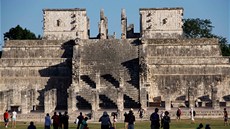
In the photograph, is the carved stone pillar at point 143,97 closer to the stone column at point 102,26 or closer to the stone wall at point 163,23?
the stone wall at point 163,23

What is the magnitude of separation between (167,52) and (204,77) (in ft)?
17.5

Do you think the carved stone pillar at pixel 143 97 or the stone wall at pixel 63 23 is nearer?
the carved stone pillar at pixel 143 97

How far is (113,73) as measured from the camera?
7094cm

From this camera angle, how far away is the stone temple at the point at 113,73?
67.5 metres

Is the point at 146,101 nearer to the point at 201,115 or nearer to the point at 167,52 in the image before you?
the point at 201,115

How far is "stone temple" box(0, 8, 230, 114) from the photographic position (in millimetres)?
67500

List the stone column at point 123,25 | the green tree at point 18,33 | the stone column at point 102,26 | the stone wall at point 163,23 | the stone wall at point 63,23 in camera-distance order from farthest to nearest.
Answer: the green tree at point 18,33
the stone wall at point 63,23
the stone column at point 102,26
the stone column at point 123,25
the stone wall at point 163,23

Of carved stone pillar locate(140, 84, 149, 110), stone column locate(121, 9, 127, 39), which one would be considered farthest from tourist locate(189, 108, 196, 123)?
stone column locate(121, 9, 127, 39)

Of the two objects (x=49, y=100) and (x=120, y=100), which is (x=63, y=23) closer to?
(x=49, y=100)

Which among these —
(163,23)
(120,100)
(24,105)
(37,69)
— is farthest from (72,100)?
(163,23)

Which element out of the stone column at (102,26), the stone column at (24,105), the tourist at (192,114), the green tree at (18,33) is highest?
the green tree at (18,33)

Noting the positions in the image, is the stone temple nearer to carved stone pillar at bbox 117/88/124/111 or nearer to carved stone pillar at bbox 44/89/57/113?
carved stone pillar at bbox 44/89/57/113

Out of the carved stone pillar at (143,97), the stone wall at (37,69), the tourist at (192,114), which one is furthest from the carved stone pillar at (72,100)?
the tourist at (192,114)

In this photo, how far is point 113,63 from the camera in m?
73.0
